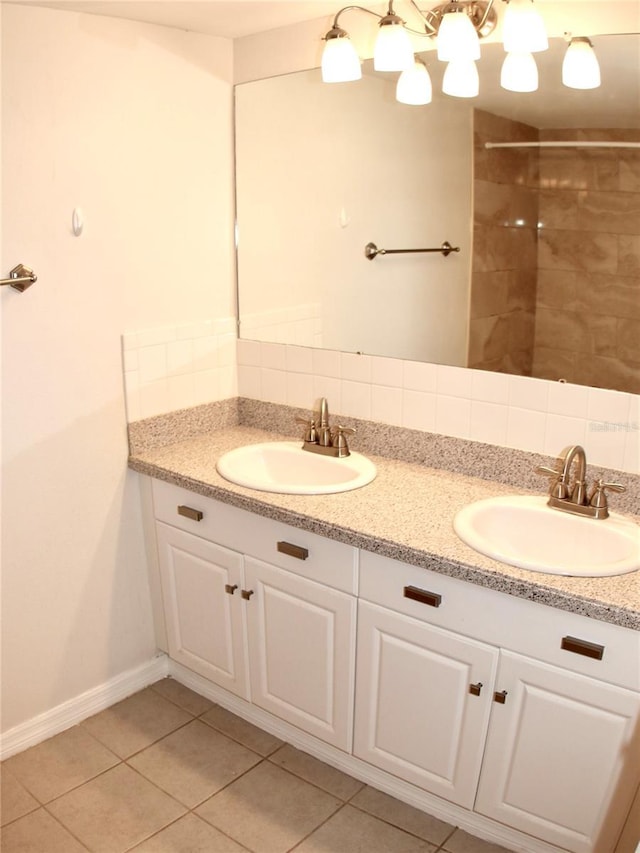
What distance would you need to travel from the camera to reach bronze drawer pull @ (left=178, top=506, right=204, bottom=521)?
7.22 feet

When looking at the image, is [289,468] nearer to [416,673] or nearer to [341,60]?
[416,673]

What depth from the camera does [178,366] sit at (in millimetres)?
2430

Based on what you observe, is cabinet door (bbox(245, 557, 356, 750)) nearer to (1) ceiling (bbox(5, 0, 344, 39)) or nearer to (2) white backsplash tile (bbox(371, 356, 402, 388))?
(2) white backsplash tile (bbox(371, 356, 402, 388))

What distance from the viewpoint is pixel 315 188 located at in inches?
93.7

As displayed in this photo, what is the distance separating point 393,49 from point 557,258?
2.23 feet

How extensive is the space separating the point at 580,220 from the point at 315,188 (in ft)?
2.87

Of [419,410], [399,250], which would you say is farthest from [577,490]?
[399,250]

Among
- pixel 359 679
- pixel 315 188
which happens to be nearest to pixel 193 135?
pixel 315 188

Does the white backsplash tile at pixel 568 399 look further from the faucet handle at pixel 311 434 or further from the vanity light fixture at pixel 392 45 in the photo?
the vanity light fixture at pixel 392 45

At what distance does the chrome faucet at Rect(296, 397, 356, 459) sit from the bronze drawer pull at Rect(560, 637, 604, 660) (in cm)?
92

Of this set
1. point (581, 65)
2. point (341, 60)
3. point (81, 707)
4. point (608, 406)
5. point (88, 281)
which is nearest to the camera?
point (581, 65)

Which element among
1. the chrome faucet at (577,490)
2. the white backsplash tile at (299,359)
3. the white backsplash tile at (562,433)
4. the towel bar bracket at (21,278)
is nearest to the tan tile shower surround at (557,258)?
the white backsplash tile at (562,433)

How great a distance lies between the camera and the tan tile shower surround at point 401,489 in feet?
5.12

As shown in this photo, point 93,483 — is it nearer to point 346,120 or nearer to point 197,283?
point 197,283
